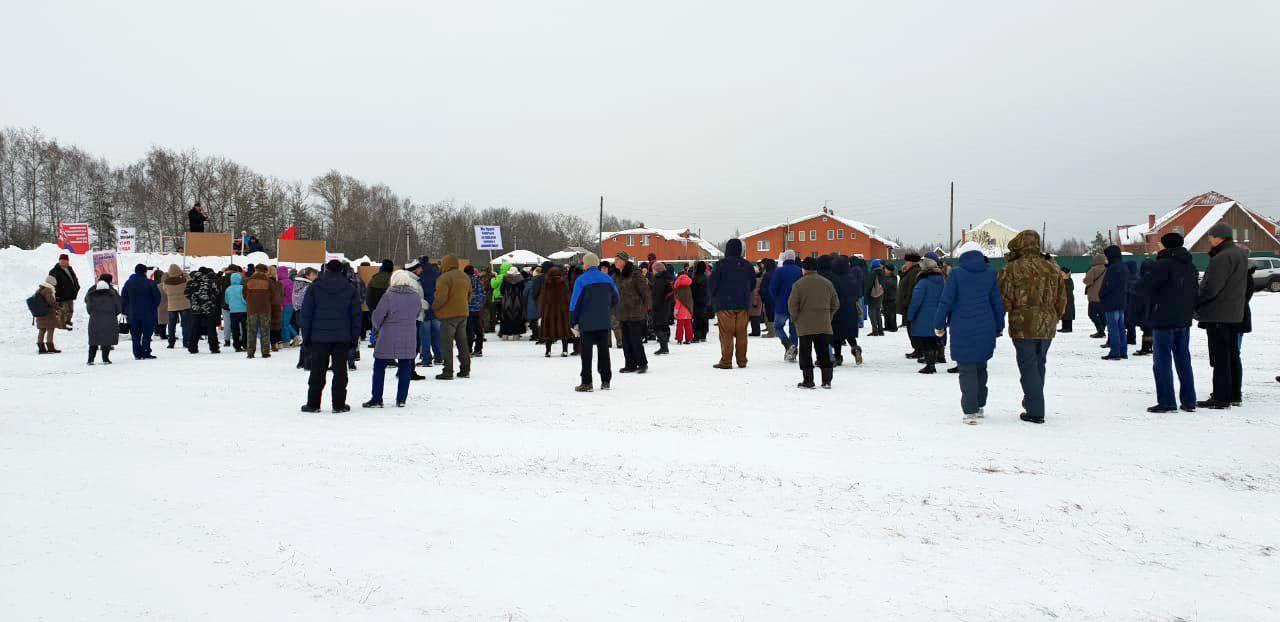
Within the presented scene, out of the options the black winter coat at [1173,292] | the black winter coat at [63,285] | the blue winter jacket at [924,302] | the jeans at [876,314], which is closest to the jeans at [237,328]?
the black winter coat at [63,285]

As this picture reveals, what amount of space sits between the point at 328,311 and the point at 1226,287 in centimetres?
936

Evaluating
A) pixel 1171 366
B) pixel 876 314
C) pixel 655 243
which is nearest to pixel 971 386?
pixel 1171 366

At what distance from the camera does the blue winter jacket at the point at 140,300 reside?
15516mm

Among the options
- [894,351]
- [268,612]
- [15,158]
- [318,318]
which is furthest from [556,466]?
[15,158]

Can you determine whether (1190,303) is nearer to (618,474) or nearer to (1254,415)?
(1254,415)

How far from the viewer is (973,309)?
8.03 metres

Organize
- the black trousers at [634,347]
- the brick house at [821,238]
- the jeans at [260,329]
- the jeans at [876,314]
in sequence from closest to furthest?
the black trousers at [634,347] → the jeans at [260,329] → the jeans at [876,314] → the brick house at [821,238]

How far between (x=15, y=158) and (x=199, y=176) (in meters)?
13.9

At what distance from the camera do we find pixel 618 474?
19.4 feet

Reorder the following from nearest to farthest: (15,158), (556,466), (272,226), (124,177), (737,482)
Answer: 1. (737,482)
2. (556,466)
3. (15,158)
4. (124,177)
5. (272,226)

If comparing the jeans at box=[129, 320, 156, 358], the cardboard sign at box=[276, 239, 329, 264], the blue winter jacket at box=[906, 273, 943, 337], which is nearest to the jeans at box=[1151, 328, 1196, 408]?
the blue winter jacket at box=[906, 273, 943, 337]

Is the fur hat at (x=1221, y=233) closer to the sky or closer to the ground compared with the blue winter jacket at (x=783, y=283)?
closer to the sky

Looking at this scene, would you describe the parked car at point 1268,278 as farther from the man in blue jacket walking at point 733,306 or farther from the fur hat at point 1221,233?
the fur hat at point 1221,233

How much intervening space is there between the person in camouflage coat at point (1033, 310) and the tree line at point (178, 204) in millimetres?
49316
